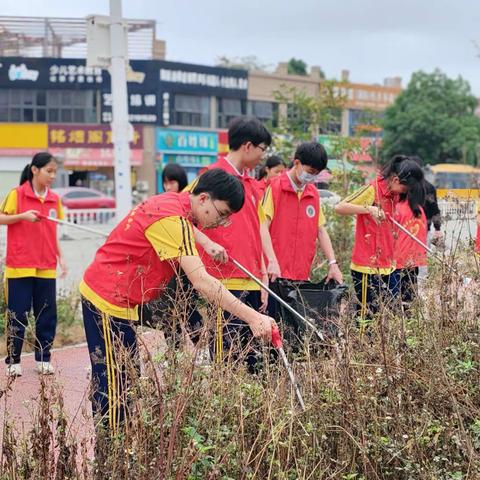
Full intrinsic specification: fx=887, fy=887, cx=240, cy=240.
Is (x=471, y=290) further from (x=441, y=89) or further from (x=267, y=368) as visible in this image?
(x=441, y=89)

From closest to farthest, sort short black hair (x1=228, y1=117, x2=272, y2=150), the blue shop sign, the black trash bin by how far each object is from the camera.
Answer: the black trash bin → short black hair (x1=228, y1=117, x2=272, y2=150) → the blue shop sign

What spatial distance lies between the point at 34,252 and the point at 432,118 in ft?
126

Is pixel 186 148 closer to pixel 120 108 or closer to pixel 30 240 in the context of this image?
pixel 120 108

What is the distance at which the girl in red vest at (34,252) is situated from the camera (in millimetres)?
6467

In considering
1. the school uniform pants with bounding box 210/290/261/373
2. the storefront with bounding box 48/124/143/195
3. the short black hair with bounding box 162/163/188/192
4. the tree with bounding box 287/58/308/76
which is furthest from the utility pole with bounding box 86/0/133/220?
the tree with bounding box 287/58/308/76

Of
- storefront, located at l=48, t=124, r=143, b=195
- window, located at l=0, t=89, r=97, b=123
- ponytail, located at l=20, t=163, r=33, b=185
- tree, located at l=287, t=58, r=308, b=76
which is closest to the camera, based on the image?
ponytail, located at l=20, t=163, r=33, b=185

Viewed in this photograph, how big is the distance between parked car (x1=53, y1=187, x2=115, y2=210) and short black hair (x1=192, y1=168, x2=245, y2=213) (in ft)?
96.8

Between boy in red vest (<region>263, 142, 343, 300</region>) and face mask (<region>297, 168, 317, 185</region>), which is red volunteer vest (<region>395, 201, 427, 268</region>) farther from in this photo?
face mask (<region>297, 168, 317, 185</region>)

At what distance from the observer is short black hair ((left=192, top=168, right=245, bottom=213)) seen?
144 inches

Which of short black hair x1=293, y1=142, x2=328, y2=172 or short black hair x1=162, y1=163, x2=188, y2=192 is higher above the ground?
short black hair x1=293, y1=142, x2=328, y2=172

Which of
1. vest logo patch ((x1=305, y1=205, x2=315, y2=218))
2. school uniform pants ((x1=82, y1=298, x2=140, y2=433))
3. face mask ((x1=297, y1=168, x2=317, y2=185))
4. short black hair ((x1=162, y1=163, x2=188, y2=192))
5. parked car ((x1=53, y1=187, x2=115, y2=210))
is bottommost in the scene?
parked car ((x1=53, y1=187, x2=115, y2=210))

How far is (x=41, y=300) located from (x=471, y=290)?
11.4ft

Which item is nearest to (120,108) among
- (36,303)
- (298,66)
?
(36,303)

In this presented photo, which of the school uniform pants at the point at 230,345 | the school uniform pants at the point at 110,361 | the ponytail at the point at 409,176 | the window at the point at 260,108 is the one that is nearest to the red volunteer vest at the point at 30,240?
the school uniform pants at the point at 230,345
